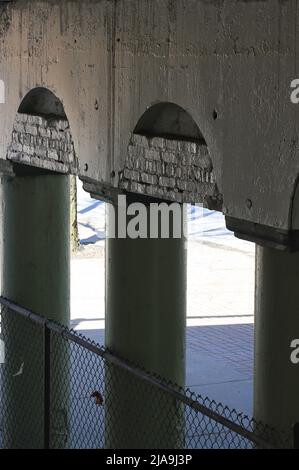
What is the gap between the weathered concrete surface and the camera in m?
5.89

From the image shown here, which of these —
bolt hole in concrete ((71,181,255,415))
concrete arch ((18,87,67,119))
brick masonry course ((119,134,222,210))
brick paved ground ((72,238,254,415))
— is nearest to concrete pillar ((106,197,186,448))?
brick masonry course ((119,134,222,210))

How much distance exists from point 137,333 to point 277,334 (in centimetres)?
207

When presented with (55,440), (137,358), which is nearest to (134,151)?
(137,358)

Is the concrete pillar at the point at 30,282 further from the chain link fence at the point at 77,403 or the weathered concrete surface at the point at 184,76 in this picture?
the weathered concrete surface at the point at 184,76

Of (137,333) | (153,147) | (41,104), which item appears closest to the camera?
(153,147)

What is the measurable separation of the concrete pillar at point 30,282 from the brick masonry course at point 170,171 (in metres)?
2.46

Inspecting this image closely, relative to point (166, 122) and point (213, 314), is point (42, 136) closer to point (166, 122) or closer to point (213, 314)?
point (166, 122)

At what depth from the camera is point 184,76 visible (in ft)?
22.2

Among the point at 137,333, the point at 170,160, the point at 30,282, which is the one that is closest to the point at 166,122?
the point at 170,160

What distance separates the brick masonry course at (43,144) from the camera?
8562 mm

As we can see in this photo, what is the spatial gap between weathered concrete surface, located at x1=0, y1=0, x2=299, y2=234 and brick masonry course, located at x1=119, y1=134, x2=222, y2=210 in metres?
0.12

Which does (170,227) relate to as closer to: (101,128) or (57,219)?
(101,128)

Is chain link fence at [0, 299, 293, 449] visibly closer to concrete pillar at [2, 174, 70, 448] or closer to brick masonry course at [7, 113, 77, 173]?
concrete pillar at [2, 174, 70, 448]

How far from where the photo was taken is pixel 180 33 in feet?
22.3
